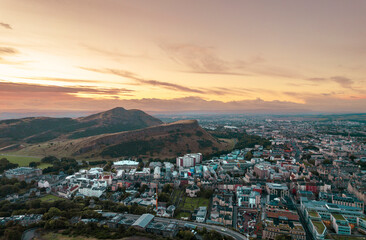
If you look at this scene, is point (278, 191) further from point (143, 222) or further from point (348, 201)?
point (143, 222)

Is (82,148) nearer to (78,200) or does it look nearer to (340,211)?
(78,200)

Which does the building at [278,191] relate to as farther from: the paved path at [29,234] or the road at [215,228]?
the paved path at [29,234]

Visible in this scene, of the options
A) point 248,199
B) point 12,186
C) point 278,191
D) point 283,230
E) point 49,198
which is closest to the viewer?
point 283,230

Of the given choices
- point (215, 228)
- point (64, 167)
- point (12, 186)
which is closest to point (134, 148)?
point (64, 167)

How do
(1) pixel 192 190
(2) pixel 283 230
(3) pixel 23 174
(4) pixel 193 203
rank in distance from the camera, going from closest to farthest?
1. (2) pixel 283 230
2. (4) pixel 193 203
3. (1) pixel 192 190
4. (3) pixel 23 174

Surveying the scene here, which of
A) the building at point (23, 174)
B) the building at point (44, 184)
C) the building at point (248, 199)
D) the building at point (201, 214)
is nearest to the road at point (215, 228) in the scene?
the building at point (201, 214)

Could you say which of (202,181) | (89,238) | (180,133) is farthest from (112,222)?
(180,133)

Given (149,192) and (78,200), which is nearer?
(78,200)
